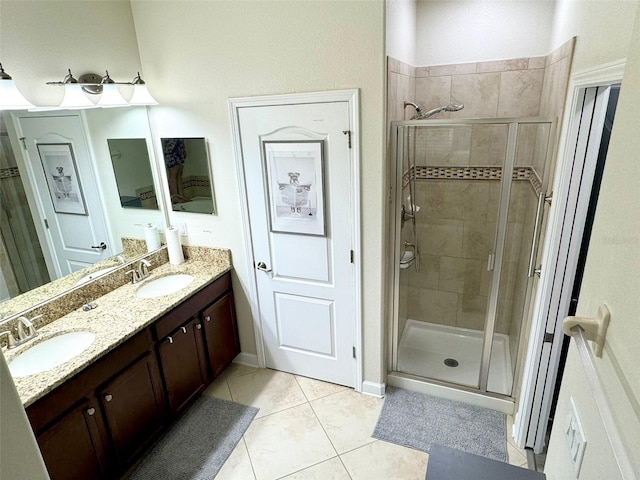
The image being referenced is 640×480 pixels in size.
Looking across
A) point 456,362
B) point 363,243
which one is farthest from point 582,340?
point 456,362

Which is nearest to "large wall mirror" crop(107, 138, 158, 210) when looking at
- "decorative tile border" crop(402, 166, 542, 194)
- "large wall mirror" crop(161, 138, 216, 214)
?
"large wall mirror" crop(161, 138, 216, 214)

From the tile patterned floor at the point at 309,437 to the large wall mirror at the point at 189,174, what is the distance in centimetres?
139

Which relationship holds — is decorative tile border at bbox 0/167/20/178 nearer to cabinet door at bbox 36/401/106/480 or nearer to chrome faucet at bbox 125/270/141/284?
chrome faucet at bbox 125/270/141/284

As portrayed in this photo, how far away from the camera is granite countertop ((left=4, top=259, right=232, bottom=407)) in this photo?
172 centimetres

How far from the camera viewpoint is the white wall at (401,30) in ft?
7.11

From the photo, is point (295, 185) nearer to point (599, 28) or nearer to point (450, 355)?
point (599, 28)

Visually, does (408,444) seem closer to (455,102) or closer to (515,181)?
(515,181)

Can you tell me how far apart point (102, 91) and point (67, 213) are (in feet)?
2.55

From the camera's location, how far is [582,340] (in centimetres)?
91

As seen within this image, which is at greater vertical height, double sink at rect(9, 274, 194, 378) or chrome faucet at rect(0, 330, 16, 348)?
chrome faucet at rect(0, 330, 16, 348)

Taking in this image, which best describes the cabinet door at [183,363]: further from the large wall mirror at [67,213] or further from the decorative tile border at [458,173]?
the decorative tile border at [458,173]

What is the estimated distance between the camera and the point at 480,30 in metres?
2.93

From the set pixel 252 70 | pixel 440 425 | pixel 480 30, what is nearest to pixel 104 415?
pixel 440 425

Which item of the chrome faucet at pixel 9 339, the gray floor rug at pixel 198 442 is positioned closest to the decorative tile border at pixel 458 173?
the gray floor rug at pixel 198 442
